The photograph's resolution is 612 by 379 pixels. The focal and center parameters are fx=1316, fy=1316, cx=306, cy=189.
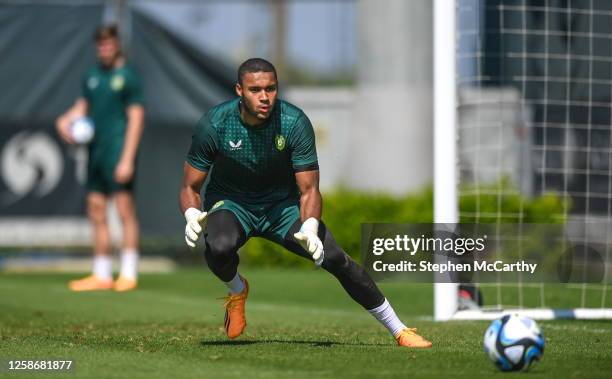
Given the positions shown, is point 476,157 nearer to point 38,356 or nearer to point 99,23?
point 99,23

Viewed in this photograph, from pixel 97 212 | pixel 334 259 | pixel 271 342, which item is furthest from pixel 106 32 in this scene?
pixel 334 259

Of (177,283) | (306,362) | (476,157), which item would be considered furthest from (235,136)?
(476,157)

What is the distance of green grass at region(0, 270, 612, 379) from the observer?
22.2 ft

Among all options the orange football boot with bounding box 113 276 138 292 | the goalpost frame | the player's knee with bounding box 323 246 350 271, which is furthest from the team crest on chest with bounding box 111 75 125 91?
the player's knee with bounding box 323 246 350 271

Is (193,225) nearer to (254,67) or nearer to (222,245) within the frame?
(222,245)

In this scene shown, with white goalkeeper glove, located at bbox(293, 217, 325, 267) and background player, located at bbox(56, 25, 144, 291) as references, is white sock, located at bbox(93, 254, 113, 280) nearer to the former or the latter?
background player, located at bbox(56, 25, 144, 291)

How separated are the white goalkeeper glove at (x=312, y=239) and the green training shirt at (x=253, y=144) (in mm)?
370

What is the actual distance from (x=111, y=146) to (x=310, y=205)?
6398 millimetres

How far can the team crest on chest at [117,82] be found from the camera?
44.9 ft

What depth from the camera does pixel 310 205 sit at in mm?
7758

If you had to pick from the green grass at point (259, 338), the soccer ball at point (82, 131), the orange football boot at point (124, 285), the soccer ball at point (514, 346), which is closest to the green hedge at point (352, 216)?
the green grass at point (259, 338)

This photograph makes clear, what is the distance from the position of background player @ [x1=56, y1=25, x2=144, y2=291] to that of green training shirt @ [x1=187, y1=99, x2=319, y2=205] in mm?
5653

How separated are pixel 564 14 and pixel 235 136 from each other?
5.01 meters

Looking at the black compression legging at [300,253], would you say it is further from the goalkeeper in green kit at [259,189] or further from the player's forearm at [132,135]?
the player's forearm at [132,135]
